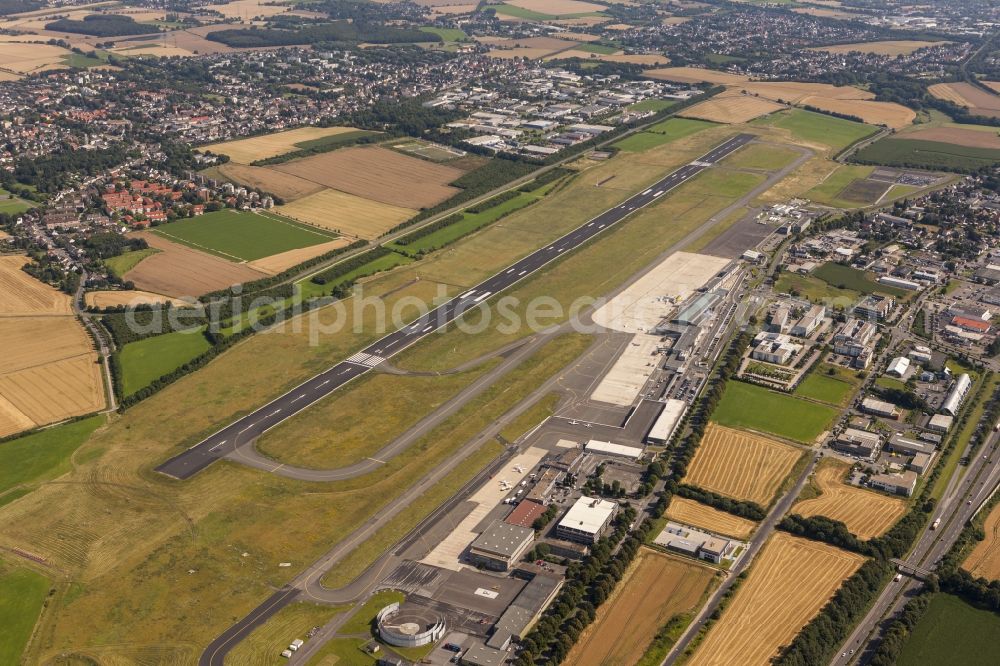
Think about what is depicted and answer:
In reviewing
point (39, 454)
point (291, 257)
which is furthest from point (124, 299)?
point (39, 454)

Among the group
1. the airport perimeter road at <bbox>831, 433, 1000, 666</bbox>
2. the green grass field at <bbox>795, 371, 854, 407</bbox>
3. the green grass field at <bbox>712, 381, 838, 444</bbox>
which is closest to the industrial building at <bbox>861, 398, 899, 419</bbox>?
the green grass field at <bbox>795, 371, 854, 407</bbox>

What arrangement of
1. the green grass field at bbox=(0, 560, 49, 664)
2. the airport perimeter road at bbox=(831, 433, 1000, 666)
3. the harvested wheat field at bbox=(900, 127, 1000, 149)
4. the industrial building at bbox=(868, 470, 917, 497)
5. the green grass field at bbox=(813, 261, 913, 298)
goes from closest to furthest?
1. the airport perimeter road at bbox=(831, 433, 1000, 666)
2. the green grass field at bbox=(0, 560, 49, 664)
3. the industrial building at bbox=(868, 470, 917, 497)
4. the green grass field at bbox=(813, 261, 913, 298)
5. the harvested wheat field at bbox=(900, 127, 1000, 149)

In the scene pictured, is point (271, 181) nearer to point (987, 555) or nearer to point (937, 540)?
point (937, 540)

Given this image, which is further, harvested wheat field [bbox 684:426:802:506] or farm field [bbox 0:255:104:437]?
farm field [bbox 0:255:104:437]

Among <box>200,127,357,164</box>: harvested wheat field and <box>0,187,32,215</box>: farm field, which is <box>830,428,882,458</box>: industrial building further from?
<box>0,187,32,215</box>: farm field

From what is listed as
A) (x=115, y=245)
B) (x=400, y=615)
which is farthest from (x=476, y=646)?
(x=115, y=245)

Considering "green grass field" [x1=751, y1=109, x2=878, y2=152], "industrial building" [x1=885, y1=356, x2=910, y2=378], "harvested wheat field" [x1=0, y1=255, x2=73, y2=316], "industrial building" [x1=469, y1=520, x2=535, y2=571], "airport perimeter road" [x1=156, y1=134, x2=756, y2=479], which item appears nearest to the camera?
"industrial building" [x1=469, y1=520, x2=535, y2=571]

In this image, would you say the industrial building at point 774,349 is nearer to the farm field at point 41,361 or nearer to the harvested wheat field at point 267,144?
the farm field at point 41,361

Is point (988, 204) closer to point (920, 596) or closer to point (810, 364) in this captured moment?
point (810, 364)
